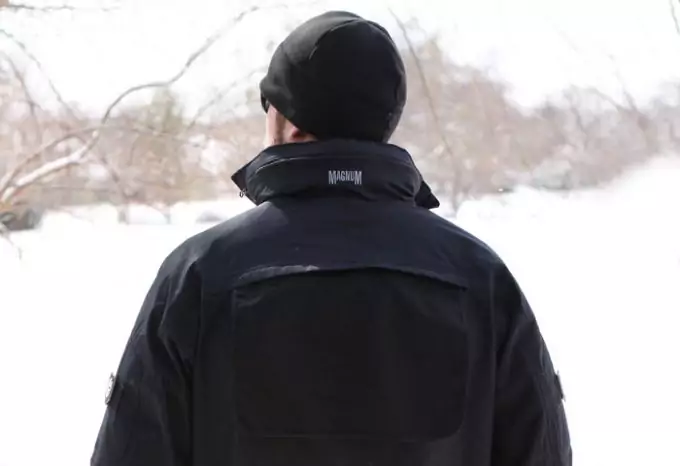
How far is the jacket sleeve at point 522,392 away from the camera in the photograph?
0.72 m

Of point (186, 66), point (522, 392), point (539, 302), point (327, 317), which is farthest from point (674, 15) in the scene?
point (327, 317)

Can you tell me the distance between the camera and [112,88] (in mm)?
1512

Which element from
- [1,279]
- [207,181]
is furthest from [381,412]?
[1,279]

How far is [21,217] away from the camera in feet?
4.99

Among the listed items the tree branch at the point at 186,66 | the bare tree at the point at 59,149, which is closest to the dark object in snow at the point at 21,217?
the bare tree at the point at 59,149

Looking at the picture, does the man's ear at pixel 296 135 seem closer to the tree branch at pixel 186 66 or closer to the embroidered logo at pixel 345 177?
the embroidered logo at pixel 345 177

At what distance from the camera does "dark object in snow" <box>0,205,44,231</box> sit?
4.95 ft

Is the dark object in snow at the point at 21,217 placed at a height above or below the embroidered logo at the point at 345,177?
above

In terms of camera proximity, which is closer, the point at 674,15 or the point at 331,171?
the point at 331,171

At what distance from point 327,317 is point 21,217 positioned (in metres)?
1.03

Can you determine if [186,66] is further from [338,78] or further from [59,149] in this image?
[338,78]

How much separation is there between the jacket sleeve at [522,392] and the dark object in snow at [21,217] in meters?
1.05

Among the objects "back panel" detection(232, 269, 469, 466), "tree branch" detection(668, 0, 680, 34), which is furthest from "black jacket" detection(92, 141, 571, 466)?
"tree branch" detection(668, 0, 680, 34)

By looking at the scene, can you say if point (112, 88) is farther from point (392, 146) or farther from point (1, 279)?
point (392, 146)
